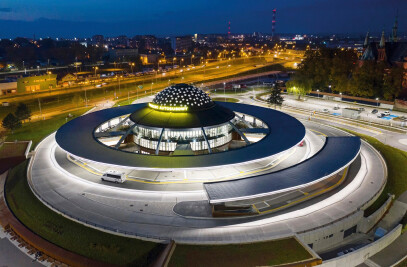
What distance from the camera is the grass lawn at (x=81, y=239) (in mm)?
28987

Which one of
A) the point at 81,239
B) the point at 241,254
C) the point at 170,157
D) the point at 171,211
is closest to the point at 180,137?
the point at 170,157

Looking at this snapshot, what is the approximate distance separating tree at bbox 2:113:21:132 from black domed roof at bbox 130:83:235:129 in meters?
29.8

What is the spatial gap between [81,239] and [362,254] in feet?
90.4

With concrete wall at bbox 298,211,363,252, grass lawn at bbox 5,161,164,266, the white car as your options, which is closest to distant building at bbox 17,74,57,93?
grass lawn at bbox 5,161,164,266

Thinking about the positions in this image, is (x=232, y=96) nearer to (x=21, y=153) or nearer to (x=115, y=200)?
(x=21, y=153)

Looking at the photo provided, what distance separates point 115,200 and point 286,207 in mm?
20672

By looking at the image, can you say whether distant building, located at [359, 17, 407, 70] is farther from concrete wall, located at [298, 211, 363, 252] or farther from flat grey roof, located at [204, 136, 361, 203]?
concrete wall, located at [298, 211, 363, 252]

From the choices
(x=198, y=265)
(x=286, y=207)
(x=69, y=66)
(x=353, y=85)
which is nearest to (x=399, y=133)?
(x=353, y=85)

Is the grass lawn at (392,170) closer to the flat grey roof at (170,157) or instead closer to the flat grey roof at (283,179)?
the flat grey roof at (283,179)

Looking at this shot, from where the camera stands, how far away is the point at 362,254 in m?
29.5

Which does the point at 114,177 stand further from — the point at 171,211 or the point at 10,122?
the point at 10,122

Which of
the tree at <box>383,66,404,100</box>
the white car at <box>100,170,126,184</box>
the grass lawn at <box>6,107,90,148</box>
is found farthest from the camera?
Answer: the tree at <box>383,66,404,100</box>

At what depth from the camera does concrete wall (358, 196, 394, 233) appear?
34312 mm

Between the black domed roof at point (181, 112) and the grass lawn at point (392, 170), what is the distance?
25288 mm
